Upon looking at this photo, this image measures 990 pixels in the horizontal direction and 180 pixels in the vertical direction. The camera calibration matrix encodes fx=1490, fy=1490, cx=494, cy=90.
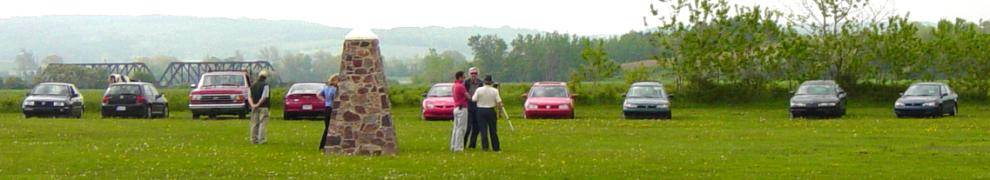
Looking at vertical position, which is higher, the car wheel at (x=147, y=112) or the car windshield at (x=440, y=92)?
the car windshield at (x=440, y=92)

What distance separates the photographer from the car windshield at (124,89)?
45469mm

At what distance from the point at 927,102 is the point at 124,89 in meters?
24.0

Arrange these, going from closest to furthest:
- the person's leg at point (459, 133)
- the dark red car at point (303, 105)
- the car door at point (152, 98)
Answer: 1. the person's leg at point (459, 133)
2. the dark red car at point (303, 105)
3. the car door at point (152, 98)

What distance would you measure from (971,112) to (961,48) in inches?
337

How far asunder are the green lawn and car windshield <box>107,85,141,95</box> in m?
8.85

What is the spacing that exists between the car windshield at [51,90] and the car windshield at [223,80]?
4800 mm

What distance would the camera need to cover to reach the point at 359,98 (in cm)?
2386

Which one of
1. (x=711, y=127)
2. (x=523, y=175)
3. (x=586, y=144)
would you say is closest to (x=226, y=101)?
(x=711, y=127)

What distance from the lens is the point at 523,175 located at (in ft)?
63.8

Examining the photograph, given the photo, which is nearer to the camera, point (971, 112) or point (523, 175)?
point (523, 175)

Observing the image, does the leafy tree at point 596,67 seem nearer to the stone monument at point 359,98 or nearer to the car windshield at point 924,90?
the car windshield at point 924,90

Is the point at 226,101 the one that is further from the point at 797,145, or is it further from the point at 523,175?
the point at 523,175

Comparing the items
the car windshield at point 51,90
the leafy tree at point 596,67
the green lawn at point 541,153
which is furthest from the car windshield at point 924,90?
the car windshield at point 51,90

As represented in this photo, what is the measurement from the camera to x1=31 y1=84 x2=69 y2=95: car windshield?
1868 inches
